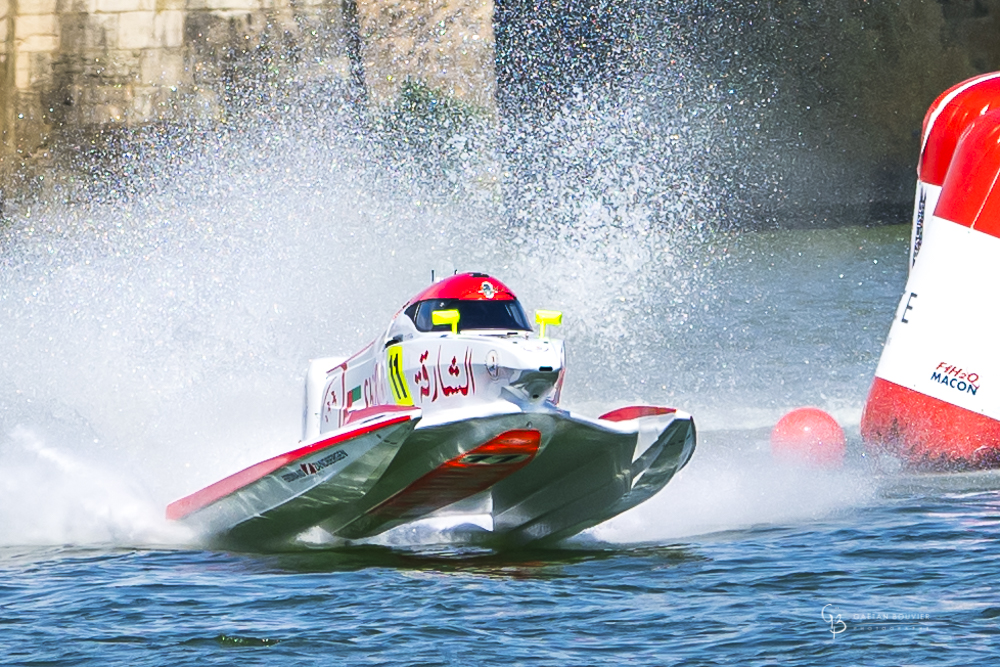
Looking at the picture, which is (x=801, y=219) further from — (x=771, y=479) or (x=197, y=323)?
(x=771, y=479)

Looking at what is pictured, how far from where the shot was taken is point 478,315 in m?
7.61

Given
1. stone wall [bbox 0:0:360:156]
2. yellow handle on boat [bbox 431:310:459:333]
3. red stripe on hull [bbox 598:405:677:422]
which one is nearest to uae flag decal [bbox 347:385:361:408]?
yellow handle on boat [bbox 431:310:459:333]

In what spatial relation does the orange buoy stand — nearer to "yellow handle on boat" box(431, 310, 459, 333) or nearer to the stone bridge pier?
"yellow handle on boat" box(431, 310, 459, 333)

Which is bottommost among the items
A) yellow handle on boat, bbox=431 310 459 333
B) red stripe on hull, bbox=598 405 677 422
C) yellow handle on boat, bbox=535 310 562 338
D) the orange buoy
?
the orange buoy

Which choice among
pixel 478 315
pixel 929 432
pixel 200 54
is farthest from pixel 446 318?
pixel 200 54

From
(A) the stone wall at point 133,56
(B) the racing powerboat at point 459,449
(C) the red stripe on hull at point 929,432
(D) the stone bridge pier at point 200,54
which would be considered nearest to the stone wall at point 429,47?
(D) the stone bridge pier at point 200,54

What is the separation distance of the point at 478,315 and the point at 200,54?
13587 mm

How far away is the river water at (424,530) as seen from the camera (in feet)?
21.1

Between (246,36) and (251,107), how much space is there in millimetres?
1162

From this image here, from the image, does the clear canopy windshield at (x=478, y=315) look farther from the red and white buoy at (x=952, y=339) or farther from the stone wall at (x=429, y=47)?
the stone wall at (x=429, y=47)

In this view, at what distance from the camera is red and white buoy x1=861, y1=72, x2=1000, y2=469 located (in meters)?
9.41

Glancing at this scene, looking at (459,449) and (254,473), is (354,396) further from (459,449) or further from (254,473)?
(459,449)

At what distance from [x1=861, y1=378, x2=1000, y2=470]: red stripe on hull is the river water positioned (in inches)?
8.1

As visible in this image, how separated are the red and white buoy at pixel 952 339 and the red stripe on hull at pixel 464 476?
10.2 ft
